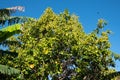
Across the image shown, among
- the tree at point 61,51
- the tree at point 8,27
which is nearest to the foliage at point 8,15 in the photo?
the tree at point 8,27

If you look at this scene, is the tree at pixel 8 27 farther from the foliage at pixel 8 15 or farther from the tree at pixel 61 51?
the tree at pixel 61 51

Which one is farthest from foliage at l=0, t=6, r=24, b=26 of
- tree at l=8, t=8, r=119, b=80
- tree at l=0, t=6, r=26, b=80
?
tree at l=8, t=8, r=119, b=80

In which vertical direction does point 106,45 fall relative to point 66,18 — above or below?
below

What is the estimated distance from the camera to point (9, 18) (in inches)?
595

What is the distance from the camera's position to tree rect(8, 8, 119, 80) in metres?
27.3

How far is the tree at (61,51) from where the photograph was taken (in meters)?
27.3

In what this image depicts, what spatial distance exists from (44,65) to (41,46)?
1.63m

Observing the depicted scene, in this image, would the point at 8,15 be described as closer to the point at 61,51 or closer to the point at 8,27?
the point at 8,27

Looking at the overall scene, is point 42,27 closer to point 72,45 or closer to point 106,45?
point 72,45

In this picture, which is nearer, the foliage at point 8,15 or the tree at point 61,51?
the foliage at point 8,15

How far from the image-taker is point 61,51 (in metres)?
28.5

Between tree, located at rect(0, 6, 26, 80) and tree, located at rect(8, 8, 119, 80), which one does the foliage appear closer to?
tree, located at rect(0, 6, 26, 80)

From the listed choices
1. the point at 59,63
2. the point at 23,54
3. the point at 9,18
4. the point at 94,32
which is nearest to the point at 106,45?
the point at 94,32

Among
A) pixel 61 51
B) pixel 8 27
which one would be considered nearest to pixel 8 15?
pixel 8 27
